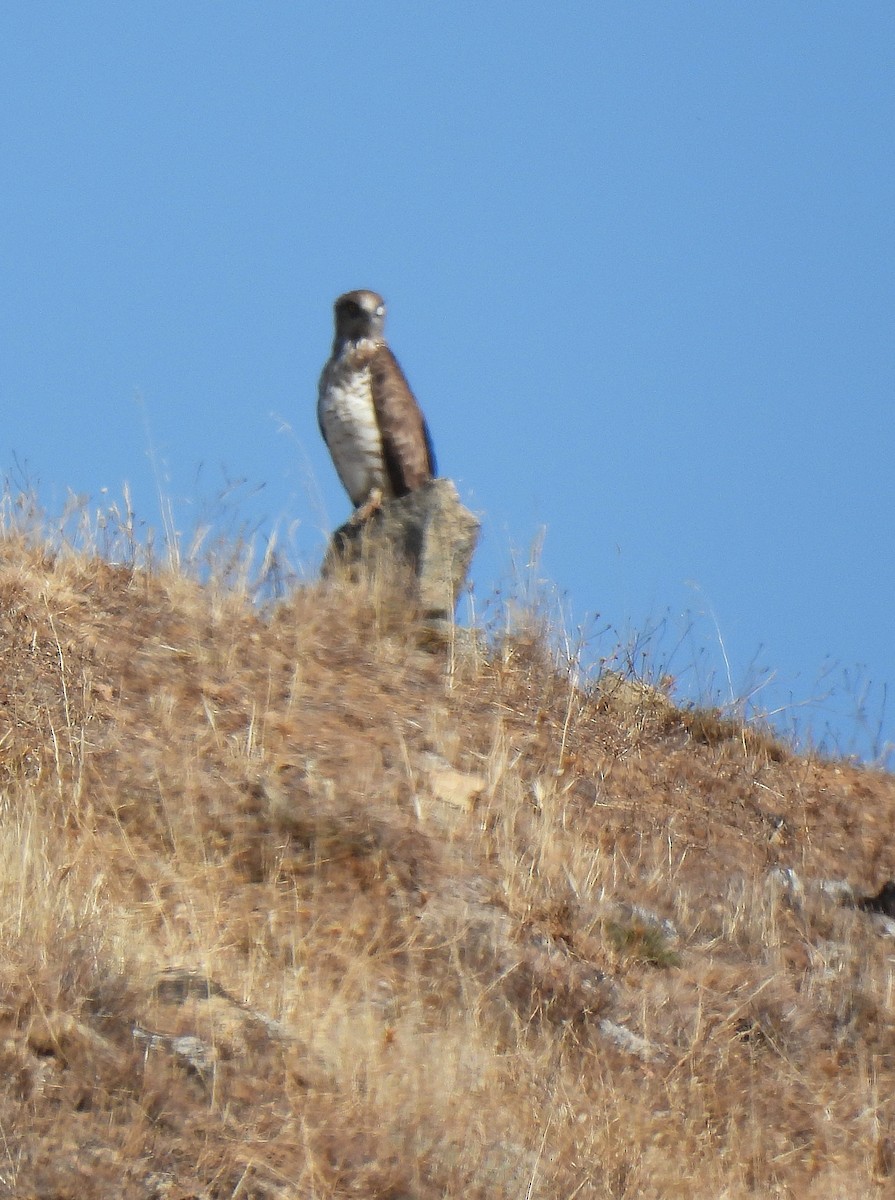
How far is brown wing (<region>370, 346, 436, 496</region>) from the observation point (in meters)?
11.0

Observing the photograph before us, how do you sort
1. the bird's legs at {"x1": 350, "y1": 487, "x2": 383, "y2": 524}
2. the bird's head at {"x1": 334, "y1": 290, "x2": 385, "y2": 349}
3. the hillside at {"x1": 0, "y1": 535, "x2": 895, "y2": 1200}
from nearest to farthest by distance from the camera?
the hillside at {"x1": 0, "y1": 535, "x2": 895, "y2": 1200} < the bird's legs at {"x1": 350, "y1": 487, "x2": 383, "y2": 524} < the bird's head at {"x1": 334, "y1": 290, "x2": 385, "y2": 349}

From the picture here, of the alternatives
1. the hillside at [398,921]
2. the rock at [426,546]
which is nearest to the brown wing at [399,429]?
the rock at [426,546]

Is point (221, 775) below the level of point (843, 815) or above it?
below

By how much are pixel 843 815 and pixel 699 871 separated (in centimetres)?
155

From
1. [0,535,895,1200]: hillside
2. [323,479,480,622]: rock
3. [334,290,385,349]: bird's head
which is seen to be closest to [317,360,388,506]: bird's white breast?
[334,290,385,349]: bird's head

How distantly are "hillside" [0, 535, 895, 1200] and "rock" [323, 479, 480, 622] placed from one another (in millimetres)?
263

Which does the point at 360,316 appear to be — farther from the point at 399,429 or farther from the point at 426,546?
the point at 426,546

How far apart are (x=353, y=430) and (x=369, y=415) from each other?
0.48 feet

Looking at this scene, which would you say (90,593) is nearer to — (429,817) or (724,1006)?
(429,817)

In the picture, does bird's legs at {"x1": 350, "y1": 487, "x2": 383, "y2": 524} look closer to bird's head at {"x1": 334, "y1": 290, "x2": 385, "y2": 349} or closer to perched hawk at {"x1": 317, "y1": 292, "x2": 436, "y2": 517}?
perched hawk at {"x1": 317, "y1": 292, "x2": 436, "y2": 517}

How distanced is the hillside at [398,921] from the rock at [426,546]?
26cm

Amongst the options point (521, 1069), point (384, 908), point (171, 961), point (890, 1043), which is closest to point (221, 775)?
point (384, 908)

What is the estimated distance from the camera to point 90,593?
29.6 ft

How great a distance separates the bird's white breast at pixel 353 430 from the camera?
11039 mm
